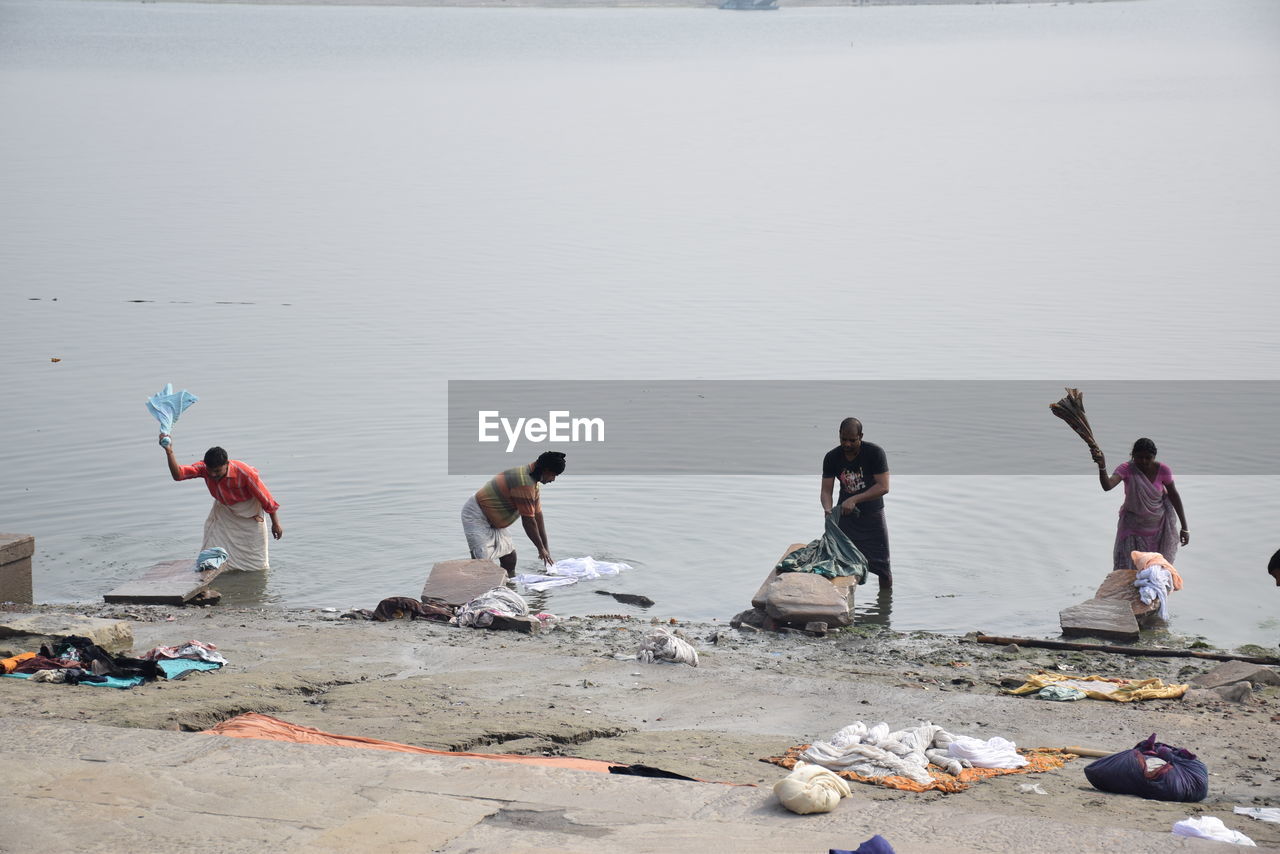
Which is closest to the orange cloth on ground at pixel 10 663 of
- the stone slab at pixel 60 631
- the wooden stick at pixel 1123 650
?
the stone slab at pixel 60 631

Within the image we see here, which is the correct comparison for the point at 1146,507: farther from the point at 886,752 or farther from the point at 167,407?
the point at 167,407

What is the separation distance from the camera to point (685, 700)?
837 cm

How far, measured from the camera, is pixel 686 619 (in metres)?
11.1

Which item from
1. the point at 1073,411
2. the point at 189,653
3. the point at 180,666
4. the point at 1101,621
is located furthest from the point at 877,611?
the point at 180,666

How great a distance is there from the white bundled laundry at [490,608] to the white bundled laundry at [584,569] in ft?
4.59

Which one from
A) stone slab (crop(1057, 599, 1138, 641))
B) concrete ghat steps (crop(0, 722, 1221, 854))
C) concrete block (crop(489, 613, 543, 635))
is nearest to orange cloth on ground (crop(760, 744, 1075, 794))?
concrete ghat steps (crop(0, 722, 1221, 854))

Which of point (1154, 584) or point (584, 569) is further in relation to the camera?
point (584, 569)

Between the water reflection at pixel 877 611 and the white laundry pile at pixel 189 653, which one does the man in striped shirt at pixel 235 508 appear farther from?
the water reflection at pixel 877 611

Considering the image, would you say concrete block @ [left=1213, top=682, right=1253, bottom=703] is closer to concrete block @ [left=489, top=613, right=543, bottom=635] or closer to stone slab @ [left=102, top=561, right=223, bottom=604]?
concrete block @ [left=489, top=613, right=543, bottom=635]

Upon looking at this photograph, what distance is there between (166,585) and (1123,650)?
655 centimetres

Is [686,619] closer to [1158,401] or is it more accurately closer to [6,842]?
[6,842]

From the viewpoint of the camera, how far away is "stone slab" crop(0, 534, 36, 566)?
10.6 m

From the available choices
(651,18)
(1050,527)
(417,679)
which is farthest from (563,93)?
(651,18)

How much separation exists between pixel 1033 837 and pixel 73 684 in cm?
491
